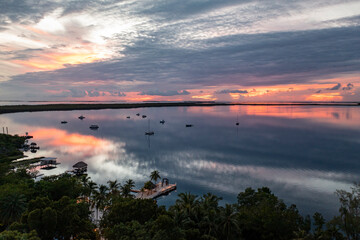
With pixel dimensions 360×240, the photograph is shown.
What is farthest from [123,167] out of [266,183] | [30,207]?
[30,207]

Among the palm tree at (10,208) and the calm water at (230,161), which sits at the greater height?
the palm tree at (10,208)

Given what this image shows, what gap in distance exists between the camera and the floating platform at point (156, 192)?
61.5 metres

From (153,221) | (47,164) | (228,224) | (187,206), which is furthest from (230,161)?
(153,221)

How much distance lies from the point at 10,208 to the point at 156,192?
35.1 m

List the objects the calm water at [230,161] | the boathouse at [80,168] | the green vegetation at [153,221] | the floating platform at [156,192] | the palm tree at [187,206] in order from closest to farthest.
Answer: the green vegetation at [153,221] → the palm tree at [187,206] → the floating platform at [156,192] → the calm water at [230,161] → the boathouse at [80,168]

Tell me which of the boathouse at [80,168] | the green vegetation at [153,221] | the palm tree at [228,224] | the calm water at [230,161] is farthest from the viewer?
the boathouse at [80,168]

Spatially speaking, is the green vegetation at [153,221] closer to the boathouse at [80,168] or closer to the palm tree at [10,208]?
the palm tree at [10,208]

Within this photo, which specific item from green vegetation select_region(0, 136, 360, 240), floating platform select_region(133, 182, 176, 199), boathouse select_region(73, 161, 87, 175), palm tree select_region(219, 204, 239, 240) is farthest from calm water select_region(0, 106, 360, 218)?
palm tree select_region(219, 204, 239, 240)

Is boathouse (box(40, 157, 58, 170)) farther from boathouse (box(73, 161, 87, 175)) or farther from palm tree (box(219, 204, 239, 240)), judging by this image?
palm tree (box(219, 204, 239, 240))

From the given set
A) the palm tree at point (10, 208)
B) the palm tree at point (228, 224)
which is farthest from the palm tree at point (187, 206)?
the palm tree at point (10, 208)

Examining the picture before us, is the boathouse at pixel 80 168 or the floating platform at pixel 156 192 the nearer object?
the floating platform at pixel 156 192

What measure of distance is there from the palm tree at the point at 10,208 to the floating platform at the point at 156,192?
93.3 ft

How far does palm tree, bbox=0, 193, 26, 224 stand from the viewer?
117 ft

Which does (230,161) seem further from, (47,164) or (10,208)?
(10,208)
